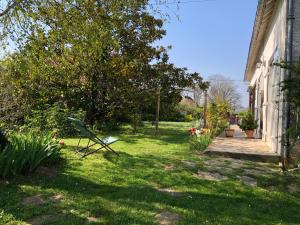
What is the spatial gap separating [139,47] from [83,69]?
3.00 meters

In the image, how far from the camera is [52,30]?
24.7 ft

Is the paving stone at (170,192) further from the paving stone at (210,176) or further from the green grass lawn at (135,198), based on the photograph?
the paving stone at (210,176)

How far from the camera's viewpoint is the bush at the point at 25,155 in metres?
5.98

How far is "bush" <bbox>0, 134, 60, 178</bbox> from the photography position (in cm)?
598

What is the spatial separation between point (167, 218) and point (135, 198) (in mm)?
925

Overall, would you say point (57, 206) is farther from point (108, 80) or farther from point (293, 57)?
point (108, 80)

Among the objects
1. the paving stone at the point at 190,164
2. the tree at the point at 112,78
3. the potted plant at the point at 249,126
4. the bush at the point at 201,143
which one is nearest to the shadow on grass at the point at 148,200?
the paving stone at the point at 190,164

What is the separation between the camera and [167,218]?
14.7 feet

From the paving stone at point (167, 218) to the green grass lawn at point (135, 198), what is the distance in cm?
6

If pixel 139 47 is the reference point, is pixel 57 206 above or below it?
below

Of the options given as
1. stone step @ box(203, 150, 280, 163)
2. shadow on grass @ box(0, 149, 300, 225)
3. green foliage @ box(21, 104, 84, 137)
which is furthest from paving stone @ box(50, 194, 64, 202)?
green foliage @ box(21, 104, 84, 137)

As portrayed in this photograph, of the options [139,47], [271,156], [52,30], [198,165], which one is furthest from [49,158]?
[139,47]

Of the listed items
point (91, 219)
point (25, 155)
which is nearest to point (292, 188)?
point (91, 219)

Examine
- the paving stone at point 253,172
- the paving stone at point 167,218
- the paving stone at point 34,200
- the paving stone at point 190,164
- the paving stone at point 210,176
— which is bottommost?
the paving stone at point 167,218
